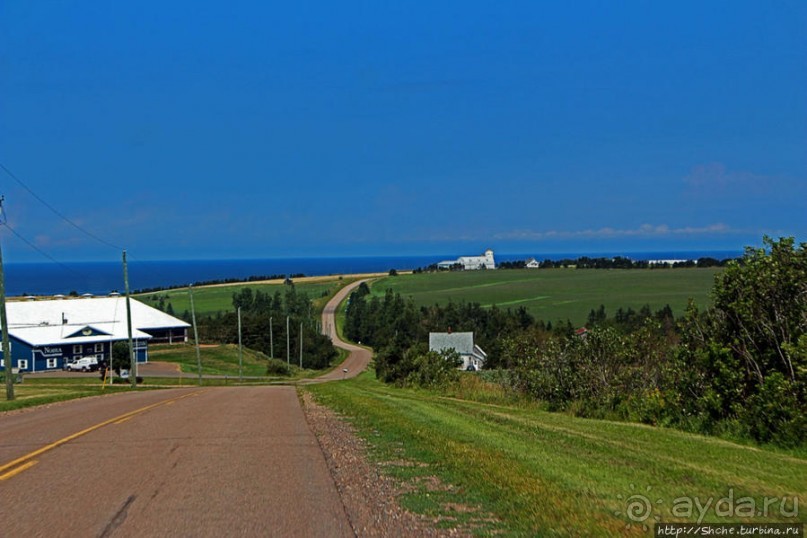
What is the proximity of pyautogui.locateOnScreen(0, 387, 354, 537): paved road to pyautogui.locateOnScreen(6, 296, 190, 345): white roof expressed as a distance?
71710 millimetres

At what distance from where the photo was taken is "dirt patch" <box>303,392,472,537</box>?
714 centimetres

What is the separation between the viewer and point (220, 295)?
150m

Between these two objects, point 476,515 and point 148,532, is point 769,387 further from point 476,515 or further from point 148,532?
point 148,532

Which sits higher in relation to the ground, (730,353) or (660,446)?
(730,353)

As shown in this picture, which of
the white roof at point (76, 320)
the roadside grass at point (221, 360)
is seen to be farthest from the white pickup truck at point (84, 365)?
the roadside grass at point (221, 360)

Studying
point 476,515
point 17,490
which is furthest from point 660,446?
point 17,490

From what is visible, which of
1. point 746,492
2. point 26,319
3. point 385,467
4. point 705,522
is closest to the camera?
point 705,522

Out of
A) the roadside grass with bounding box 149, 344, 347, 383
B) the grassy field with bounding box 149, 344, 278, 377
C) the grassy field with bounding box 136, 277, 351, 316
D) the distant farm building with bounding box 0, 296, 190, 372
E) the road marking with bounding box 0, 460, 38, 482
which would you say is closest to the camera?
the road marking with bounding box 0, 460, 38, 482

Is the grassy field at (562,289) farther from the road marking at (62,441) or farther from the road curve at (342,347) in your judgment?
the road marking at (62,441)

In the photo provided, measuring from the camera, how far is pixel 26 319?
8631 cm

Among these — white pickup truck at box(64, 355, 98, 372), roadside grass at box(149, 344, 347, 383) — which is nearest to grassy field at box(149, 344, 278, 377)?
roadside grass at box(149, 344, 347, 383)

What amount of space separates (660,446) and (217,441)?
7.47 metres

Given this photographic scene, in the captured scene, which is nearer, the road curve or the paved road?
the paved road

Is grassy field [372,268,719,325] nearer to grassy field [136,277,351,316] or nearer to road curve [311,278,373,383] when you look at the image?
road curve [311,278,373,383]
